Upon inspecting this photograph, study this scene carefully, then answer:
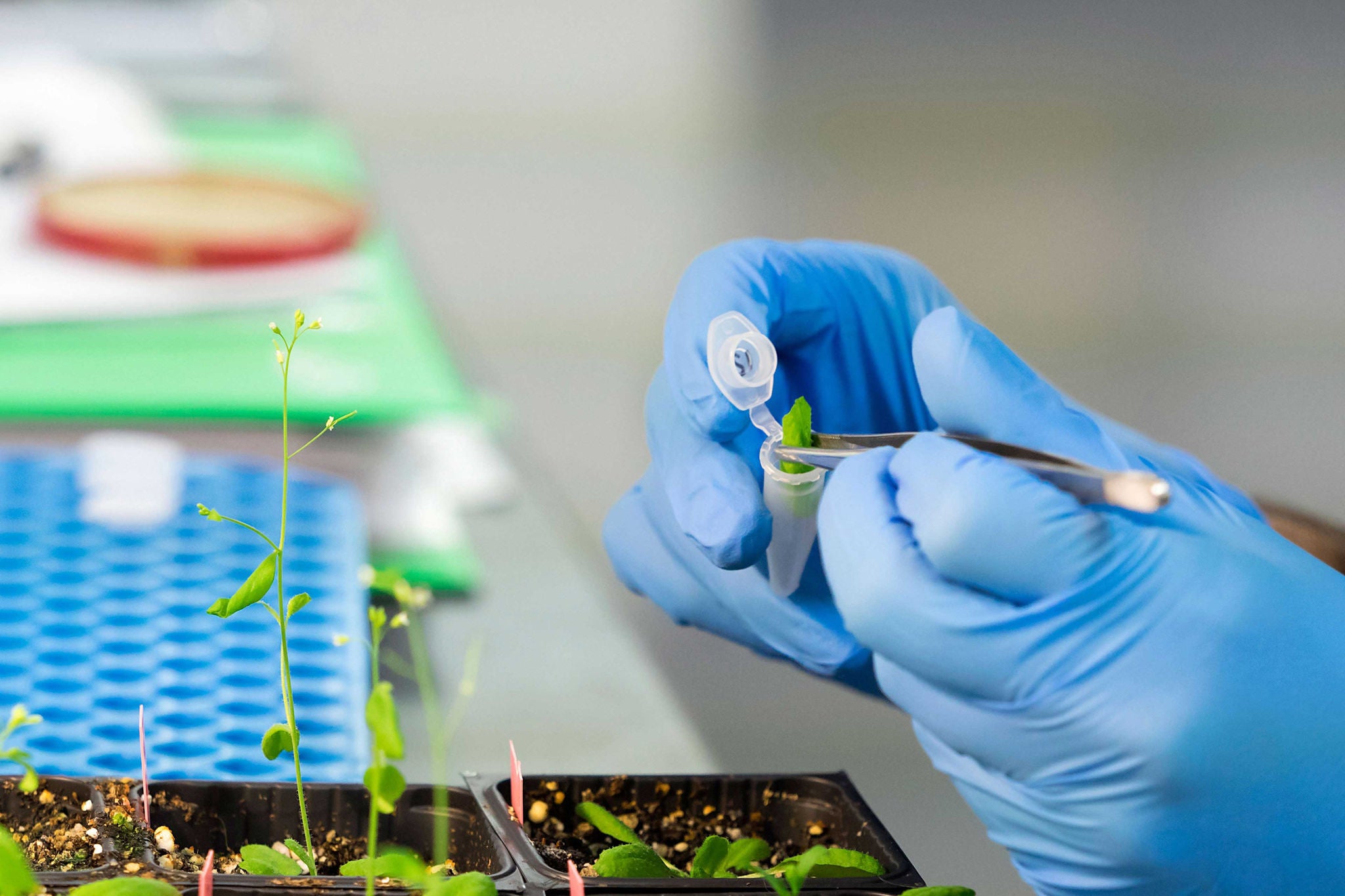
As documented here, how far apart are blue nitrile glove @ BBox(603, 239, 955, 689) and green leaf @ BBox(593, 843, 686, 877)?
10.3 inches

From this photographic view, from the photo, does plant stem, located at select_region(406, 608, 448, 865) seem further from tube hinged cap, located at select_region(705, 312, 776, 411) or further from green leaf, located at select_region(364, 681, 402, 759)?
tube hinged cap, located at select_region(705, 312, 776, 411)

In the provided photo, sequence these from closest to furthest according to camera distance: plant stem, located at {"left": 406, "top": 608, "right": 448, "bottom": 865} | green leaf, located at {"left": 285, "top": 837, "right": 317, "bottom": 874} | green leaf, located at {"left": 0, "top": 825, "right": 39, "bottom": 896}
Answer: green leaf, located at {"left": 0, "top": 825, "right": 39, "bottom": 896}, plant stem, located at {"left": 406, "top": 608, "right": 448, "bottom": 865}, green leaf, located at {"left": 285, "top": 837, "right": 317, "bottom": 874}

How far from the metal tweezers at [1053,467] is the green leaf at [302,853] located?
370mm

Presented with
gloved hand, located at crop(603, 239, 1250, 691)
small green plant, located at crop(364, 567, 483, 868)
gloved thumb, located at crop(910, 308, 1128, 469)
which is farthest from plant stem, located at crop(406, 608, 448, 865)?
gloved thumb, located at crop(910, 308, 1128, 469)

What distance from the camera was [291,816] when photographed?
76 centimetres

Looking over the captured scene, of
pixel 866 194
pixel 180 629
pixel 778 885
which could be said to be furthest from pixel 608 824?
pixel 866 194

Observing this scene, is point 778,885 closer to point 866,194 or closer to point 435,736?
point 435,736

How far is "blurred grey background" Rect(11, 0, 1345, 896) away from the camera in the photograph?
2758 millimetres

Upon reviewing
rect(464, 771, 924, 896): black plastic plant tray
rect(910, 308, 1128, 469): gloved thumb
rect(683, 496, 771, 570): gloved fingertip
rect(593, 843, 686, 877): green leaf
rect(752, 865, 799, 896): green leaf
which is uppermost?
rect(910, 308, 1128, 469): gloved thumb

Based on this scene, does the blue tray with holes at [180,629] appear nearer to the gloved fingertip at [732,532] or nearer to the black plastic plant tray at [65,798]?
the black plastic plant tray at [65,798]

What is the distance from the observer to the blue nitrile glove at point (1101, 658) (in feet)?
2.20

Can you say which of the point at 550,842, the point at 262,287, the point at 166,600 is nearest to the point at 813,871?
the point at 550,842

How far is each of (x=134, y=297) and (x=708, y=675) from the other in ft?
4.24

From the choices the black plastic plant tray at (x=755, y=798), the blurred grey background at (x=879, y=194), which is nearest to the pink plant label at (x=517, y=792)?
the black plastic plant tray at (x=755, y=798)
